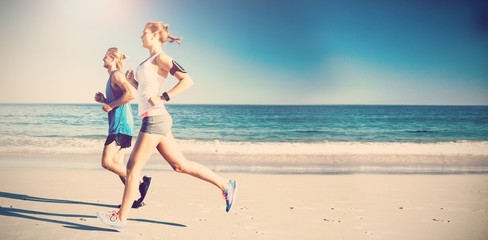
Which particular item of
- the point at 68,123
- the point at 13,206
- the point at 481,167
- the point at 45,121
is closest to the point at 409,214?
the point at 13,206

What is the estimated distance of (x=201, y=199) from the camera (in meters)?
4.43

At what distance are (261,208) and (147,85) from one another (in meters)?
2.02

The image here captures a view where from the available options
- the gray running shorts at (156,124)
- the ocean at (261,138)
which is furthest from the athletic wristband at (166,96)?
the ocean at (261,138)

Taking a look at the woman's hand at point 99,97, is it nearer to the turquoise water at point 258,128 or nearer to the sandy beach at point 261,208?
the sandy beach at point 261,208

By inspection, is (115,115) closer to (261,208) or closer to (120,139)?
(120,139)

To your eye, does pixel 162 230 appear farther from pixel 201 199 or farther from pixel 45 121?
pixel 45 121

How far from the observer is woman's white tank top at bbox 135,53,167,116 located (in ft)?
9.04

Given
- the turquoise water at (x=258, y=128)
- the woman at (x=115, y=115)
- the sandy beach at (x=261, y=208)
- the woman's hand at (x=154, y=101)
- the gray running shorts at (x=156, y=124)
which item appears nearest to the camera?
the woman's hand at (x=154, y=101)

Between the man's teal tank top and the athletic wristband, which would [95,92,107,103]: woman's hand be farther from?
the athletic wristband

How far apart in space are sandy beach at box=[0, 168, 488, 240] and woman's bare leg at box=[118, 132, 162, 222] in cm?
33

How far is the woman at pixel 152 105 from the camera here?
9.01ft

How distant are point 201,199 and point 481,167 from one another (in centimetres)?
658

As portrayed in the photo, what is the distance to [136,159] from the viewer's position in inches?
112

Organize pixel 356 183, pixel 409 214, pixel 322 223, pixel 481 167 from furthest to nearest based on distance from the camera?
1. pixel 481 167
2. pixel 356 183
3. pixel 409 214
4. pixel 322 223
